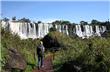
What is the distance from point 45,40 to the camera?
134 ft

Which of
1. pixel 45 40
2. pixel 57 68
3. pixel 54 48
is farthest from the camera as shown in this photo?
pixel 45 40

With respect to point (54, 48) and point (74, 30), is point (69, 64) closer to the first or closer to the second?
point (54, 48)

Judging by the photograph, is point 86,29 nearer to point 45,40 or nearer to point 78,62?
point 45,40

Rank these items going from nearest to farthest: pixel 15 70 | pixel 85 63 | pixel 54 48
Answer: pixel 15 70 < pixel 85 63 < pixel 54 48

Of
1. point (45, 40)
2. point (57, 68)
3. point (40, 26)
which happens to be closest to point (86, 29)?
point (40, 26)

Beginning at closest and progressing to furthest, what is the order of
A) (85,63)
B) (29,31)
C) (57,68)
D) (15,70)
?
(15,70) < (85,63) < (57,68) < (29,31)

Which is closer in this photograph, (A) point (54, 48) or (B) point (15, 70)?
(B) point (15, 70)

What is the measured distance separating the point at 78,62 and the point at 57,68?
159 cm

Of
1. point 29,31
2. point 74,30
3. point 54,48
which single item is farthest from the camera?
point 74,30

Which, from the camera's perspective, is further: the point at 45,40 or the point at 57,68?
the point at 45,40

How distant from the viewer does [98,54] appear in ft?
61.5

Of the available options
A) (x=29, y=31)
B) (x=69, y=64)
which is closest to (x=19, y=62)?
(x=69, y=64)

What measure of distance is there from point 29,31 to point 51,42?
845 inches

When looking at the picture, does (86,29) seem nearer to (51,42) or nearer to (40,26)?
(40,26)
